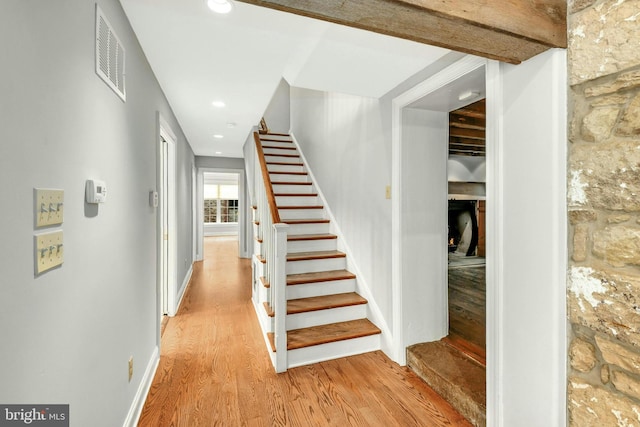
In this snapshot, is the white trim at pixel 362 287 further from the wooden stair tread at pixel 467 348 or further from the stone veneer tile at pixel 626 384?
the stone veneer tile at pixel 626 384

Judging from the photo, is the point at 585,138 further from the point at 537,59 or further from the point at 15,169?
the point at 15,169

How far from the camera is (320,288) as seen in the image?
2967 millimetres

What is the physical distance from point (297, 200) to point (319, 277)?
1.51 m

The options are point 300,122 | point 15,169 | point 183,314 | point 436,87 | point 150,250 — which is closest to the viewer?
point 15,169

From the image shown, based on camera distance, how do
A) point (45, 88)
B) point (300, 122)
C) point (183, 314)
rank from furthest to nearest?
point (300, 122) → point (183, 314) → point (45, 88)

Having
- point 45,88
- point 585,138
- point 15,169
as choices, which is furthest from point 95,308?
point 585,138

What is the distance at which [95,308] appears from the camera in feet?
4.33

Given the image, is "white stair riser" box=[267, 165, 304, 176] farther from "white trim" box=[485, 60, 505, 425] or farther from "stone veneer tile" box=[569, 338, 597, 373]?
"stone veneer tile" box=[569, 338, 597, 373]

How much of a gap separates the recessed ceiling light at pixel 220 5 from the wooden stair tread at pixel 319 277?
82.7 inches

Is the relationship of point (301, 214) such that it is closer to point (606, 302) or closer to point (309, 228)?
point (309, 228)

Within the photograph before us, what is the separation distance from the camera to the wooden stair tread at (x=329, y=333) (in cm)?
244

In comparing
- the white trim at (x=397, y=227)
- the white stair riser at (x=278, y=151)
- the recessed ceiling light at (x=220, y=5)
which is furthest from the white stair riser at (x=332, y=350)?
the white stair riser at (x=278, y=151)

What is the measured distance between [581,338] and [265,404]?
5.76ft

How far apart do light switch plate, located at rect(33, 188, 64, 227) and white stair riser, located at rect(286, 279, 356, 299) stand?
6.76ft
